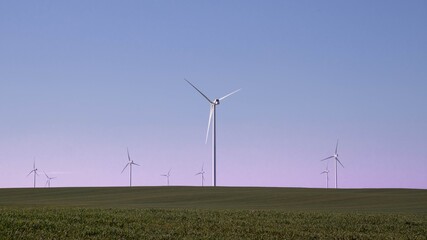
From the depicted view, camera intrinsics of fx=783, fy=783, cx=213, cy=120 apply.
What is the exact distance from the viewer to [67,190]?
101m

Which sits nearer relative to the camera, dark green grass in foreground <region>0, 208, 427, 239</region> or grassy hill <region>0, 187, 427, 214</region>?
dark green grass in foreground <region>0, 208, 427, 239</region>

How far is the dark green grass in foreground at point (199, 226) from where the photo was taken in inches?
1080

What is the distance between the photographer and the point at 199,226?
101ft

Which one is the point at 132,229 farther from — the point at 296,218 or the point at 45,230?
the point at 296,218

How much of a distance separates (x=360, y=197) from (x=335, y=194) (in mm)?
6210

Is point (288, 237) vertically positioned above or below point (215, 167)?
below

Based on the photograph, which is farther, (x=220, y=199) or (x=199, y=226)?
(x=220, y=199)

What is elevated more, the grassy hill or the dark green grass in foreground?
the grassy hill

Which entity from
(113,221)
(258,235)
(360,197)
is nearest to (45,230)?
(113,221)

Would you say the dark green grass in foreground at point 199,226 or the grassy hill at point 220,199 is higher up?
the grassy hill at point 220,199

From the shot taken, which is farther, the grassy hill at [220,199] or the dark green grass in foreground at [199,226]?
the grassy hill at [220,199]

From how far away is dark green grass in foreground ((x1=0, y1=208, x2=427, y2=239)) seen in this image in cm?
2744

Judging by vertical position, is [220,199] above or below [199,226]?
above

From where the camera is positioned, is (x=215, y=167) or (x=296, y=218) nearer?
(x=296, y=218)
